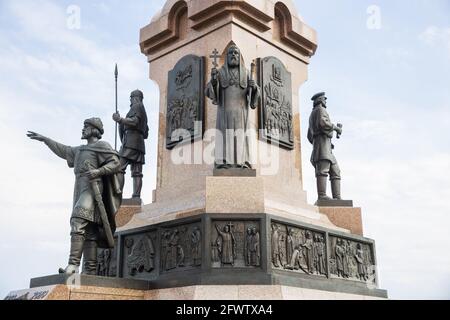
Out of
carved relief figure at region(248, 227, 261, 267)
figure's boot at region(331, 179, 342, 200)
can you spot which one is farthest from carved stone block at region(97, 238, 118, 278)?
figure's boot at region(331, 179, 342, 200)

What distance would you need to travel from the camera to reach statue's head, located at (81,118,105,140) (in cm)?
1097

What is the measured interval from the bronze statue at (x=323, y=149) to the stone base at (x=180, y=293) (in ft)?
12.8

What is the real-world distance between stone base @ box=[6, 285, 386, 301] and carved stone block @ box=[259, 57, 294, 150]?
3.73 m

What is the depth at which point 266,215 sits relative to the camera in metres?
10.7

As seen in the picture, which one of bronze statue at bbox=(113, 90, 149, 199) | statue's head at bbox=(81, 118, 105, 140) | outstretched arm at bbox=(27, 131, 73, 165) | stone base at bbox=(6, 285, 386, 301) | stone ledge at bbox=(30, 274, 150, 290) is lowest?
stone base at bbox=(6, 285, 386, 301)

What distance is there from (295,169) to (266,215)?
2.80 metres

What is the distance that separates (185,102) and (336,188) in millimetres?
4273

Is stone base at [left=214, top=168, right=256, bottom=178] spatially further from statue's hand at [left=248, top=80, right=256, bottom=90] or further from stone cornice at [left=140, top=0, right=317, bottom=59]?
stone cornice at [left=140, top=0, right=317, bottom=59]

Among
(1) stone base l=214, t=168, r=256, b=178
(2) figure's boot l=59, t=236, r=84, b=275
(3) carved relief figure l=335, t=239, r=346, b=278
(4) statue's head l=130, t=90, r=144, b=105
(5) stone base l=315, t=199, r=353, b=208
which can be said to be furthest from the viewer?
(4) statue's head l=130, t=90, r=144, b=105

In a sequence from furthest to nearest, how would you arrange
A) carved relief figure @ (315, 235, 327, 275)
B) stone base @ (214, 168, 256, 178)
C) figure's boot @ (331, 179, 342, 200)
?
figure's boot @ (331, 179, 342, 200) → carved relief figure @ (315, 235, 327, 275) → stone base @ (214, 168, 256, 178)

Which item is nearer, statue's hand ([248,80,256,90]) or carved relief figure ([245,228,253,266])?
carved relief figure ([245,228,253,266])

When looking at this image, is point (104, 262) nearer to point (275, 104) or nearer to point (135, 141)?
point (135, 141)
